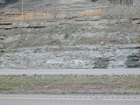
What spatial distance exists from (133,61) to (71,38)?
8.63m

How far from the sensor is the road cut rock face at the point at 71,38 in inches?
879

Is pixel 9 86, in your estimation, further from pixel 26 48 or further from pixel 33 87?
pixel 26 48

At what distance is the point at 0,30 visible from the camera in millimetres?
32969
